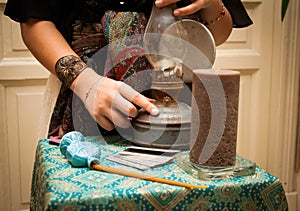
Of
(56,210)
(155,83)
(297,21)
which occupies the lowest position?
(56,210)

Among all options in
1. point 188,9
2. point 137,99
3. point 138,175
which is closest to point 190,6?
point 188,9

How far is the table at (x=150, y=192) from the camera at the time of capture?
554 mm

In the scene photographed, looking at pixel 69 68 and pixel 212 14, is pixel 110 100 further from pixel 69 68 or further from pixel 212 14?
pixel 212 14

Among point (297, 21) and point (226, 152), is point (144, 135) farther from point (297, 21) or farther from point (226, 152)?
point (297, 21)

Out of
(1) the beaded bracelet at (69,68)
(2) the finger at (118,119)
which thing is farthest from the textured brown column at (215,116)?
(1) the beaded bracelet at (69,68)

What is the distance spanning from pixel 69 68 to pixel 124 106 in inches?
6.1

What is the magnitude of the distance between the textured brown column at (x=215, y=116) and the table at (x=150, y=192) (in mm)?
39

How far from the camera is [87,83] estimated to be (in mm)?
797

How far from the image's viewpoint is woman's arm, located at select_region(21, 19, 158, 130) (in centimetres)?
76

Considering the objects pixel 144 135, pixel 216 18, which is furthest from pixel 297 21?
pixel 144 135

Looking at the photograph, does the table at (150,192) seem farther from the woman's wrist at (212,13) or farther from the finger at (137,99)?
the woman's wrist at (212,13)

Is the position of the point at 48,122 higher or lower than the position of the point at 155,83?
lower

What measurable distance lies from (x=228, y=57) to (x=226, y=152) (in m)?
1.24

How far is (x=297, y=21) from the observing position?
181cm
